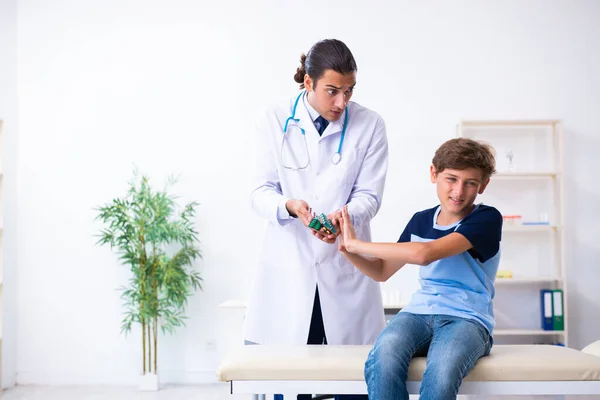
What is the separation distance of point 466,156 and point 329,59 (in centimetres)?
47

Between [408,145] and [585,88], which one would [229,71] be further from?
[585,88]

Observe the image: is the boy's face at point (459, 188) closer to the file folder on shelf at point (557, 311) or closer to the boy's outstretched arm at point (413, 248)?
the boy's outstretched arm at point (413, 248)

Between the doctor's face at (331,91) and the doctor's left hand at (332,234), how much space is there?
0.96 feet

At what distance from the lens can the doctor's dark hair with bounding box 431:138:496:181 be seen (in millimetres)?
1855

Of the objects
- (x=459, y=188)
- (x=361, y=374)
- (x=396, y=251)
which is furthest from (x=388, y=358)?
(x=459, y=188)

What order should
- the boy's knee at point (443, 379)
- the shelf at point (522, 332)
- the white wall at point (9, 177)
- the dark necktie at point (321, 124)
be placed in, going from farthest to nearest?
the white wall at point (9, 177), the shelf at point (522, 332), the dark necktie at point (321, 124), the boy's knee at point (443, 379)

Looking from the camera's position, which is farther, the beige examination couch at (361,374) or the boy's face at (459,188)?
the boy's face at (459,188)

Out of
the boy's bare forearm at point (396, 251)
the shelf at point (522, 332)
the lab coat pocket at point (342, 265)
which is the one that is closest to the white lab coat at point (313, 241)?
the lab coat pocket at point (342, 265)

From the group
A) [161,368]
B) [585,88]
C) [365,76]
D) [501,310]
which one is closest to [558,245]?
[501,310]

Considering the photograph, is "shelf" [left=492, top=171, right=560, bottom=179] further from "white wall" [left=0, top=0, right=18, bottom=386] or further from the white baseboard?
"white wall" [left=0, top=0, right=18, bottom=386]

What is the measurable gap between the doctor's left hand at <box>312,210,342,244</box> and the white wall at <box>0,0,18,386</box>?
3.06 metres

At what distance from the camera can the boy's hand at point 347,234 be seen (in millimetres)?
1789

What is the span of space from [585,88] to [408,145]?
123 centimetres

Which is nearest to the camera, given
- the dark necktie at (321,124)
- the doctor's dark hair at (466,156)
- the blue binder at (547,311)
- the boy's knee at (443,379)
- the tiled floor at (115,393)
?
the boy's knee at (443,379)
